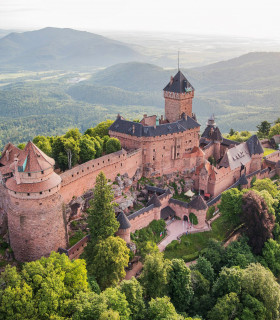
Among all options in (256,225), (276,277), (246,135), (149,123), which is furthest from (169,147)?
(246,135)

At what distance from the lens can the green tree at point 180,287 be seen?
41.8m

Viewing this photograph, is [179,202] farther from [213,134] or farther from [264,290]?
[213,134]

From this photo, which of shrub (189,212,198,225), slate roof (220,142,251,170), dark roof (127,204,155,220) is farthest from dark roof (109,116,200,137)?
shrub (189,212,198,225)

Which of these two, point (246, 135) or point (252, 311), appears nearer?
point (252, 311)

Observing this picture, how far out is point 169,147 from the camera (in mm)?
60812

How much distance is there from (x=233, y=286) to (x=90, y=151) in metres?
27.3

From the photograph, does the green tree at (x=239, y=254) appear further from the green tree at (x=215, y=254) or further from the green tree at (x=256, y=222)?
the green tree at (x=256, y=222)

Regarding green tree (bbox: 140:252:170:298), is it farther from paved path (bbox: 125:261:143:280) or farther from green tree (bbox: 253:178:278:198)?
green tree (bbox: 253:178:278:198)

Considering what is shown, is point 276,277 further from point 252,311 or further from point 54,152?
point 54,152

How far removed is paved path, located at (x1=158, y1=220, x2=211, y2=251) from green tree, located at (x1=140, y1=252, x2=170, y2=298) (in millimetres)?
10248

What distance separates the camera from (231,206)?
54719 mm

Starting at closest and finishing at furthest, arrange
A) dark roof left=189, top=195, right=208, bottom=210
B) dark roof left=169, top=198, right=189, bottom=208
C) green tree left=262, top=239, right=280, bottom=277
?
1. green tree left=262, top=239, right=280, bottom=277
2. dark roof left=189, top=195, right=208, bottom=210
3. dark roof left=169, top=198, right=189, bottom=208

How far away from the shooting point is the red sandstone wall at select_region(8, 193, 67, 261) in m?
39.5

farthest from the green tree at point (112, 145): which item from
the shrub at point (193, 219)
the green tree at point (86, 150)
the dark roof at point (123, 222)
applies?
the shrub at point (193, 219)
